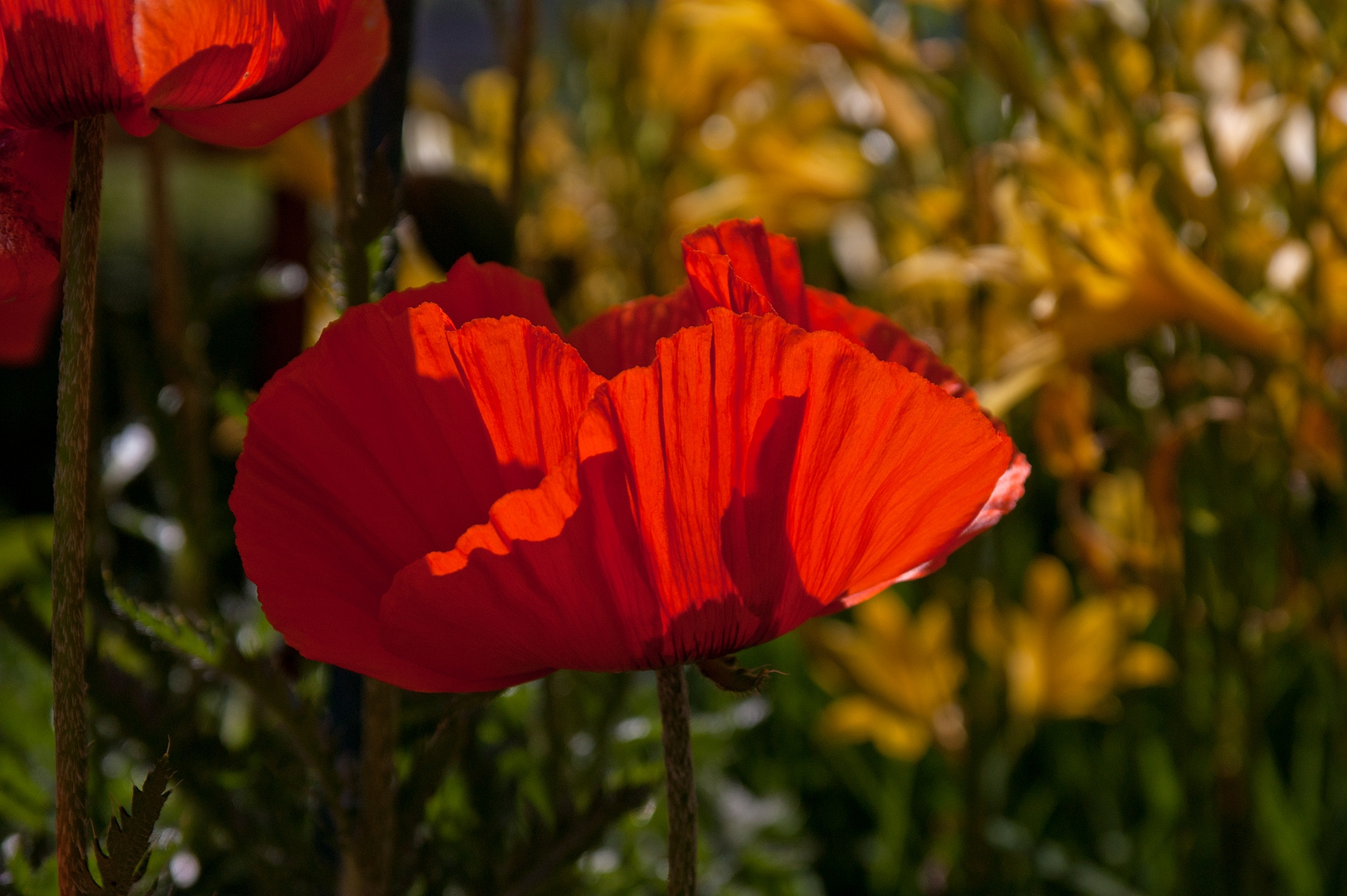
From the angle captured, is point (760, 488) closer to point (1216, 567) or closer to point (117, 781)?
point (117, 781)

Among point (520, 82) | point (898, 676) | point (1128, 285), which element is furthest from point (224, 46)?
point (898, 676)

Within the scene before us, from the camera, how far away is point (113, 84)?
186mm

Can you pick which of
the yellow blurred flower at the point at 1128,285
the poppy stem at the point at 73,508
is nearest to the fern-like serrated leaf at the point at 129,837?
the poppy stem at the point at 73,508

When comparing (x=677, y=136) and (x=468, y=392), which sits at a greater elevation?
(x=468, y=392)

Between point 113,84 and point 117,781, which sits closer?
point 113,84

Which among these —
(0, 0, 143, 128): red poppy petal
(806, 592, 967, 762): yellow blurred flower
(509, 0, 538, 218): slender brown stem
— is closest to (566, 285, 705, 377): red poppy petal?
(0, 0, 143, 128): red poppy petal

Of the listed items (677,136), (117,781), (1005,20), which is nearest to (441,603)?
(117,781)

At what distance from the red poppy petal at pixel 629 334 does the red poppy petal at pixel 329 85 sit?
0.24 ft

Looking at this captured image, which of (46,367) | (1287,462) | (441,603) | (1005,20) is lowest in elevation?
(46,367)

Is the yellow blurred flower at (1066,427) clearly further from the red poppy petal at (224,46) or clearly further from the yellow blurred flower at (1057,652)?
the red poppy petal at (224,46)

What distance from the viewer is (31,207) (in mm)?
219

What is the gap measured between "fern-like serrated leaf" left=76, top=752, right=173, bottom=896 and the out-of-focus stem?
1.13 ft

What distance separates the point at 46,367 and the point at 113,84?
241 centimetres

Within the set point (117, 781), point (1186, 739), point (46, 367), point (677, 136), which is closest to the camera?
point (117, 781)
